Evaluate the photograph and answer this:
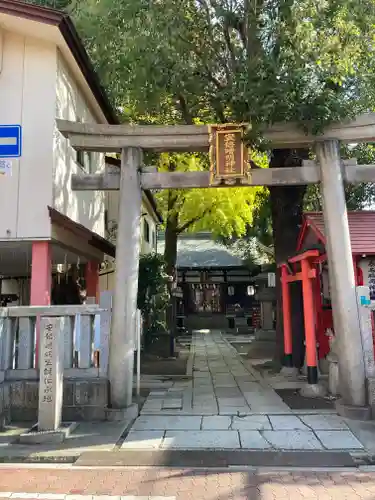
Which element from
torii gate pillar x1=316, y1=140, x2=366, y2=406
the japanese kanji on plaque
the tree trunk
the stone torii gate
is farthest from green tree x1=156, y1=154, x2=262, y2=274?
torii gate pillar x1=316, y1=140, x2=366, y2=406

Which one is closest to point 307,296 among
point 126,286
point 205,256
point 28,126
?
point 126,286

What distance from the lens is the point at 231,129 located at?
8984mm

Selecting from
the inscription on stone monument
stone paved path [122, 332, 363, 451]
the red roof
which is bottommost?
stone paved path [122, 332, 363, 451]

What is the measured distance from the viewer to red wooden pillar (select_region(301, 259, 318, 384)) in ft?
31.8

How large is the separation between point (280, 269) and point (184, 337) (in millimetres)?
13425

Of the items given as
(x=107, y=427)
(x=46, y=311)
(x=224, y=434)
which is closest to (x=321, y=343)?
(x=224, y=434)

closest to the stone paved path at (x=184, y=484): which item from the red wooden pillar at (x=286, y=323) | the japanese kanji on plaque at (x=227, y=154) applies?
the japanese kanji on plaque at (x=227, y=154)

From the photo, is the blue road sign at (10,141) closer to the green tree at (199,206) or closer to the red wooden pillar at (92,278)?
the red wooden pillar at (92,278)

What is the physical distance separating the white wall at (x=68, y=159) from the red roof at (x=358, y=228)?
559cm

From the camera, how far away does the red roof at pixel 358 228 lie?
9.17m

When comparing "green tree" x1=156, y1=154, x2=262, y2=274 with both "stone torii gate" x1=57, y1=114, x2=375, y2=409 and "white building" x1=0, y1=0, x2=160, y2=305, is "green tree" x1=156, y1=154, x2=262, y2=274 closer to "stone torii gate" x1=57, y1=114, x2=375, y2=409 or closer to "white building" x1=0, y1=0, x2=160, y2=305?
"white building" x1=0, y1=0, x2=160, y2=305

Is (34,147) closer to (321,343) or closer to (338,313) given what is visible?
(338,313)

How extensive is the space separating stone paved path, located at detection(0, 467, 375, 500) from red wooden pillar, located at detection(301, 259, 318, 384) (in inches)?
168

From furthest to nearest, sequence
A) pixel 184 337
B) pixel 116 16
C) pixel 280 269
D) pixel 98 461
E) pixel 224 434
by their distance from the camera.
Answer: pixel 184 337, pixel 280 269, pixel 116 16, pixel 224 434, pixel 98 461
